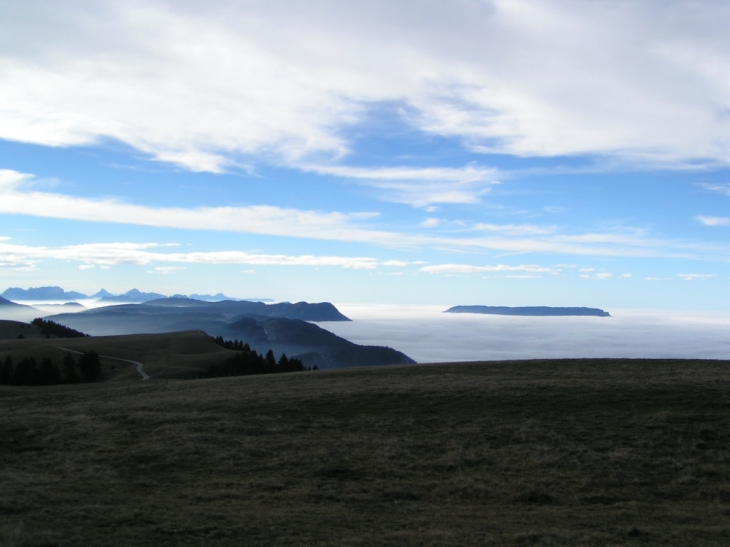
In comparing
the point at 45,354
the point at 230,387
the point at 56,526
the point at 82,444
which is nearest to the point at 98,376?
the point at 45,354

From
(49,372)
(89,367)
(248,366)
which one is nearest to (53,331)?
(89,367)

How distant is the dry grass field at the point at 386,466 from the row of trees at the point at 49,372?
4521 centimetres

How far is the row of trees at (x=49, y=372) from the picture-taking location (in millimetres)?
73188

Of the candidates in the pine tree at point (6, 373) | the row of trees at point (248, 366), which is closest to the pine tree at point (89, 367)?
the pine tree at point (6, 373)

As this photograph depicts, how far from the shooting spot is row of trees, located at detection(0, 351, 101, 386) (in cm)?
7319

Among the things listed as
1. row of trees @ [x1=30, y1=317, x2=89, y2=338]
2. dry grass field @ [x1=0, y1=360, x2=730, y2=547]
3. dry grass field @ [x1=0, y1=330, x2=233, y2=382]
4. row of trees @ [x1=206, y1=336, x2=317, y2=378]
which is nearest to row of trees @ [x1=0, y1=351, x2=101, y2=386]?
dry grass field @ [x1=0, y1=330, x2=233, y2=382]

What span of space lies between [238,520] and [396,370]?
3157cm

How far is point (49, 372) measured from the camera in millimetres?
76000

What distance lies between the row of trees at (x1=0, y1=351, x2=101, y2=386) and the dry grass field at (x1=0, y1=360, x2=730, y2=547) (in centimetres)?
4521

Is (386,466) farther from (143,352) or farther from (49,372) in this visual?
(143,352)

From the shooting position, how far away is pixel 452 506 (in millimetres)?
14664

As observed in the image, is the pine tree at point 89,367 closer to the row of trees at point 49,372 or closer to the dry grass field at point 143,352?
the row of trees at point 49,372

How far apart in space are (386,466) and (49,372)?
240ft

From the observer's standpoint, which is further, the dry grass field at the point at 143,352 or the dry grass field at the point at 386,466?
the dry grass field at the point at 143,352
